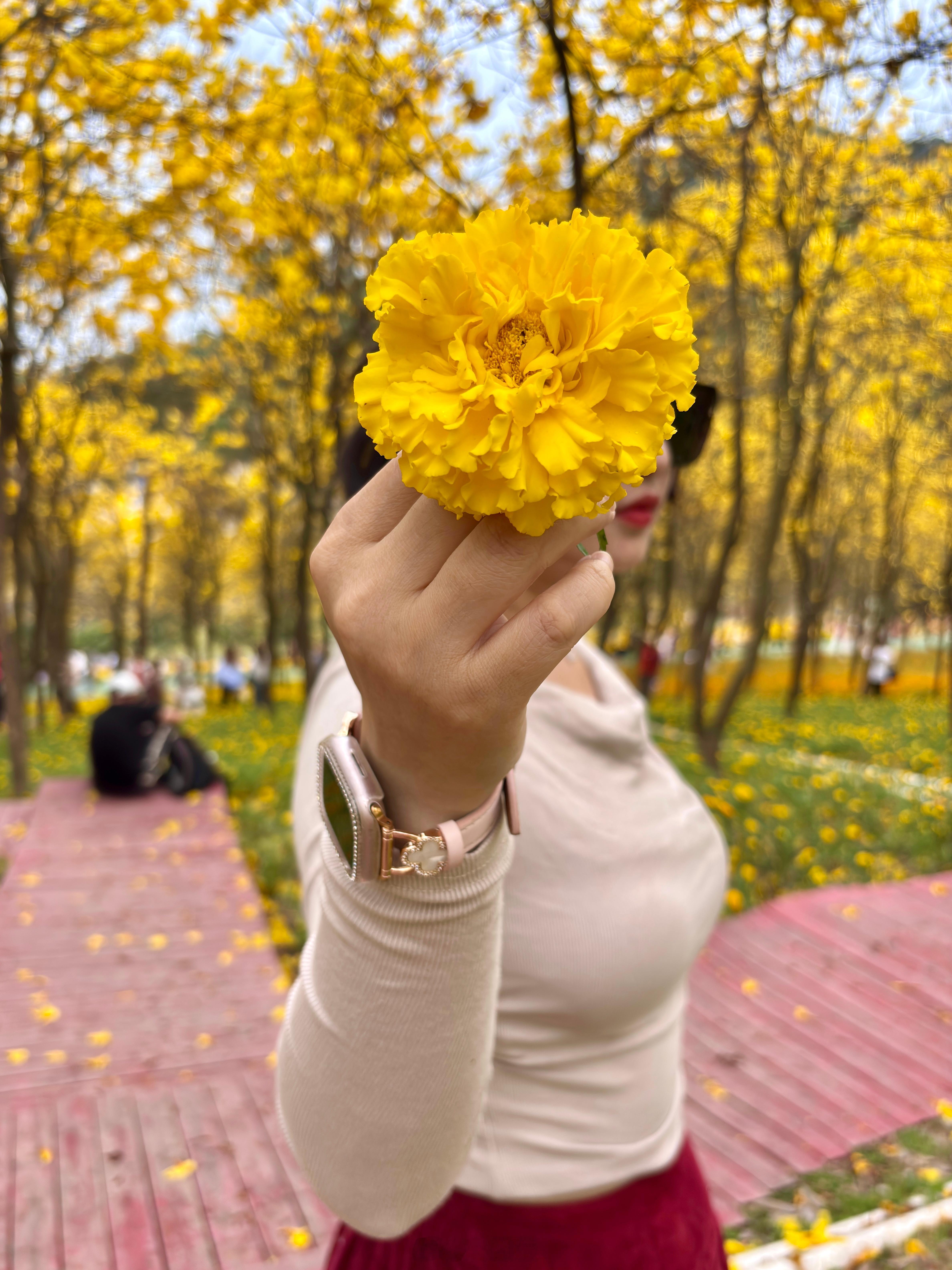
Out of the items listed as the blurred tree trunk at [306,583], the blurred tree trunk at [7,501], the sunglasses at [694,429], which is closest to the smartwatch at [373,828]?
the sunglasses at [694,429]

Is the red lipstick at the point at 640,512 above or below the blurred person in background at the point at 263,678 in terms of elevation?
above

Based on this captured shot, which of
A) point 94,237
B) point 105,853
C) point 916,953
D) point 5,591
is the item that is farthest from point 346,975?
point 94,237

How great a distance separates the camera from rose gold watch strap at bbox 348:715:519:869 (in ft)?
Answer: 2.57

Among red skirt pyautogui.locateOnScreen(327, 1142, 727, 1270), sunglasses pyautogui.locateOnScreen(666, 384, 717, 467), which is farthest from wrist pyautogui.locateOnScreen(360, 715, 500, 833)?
sunglasses pyautogui.locateOnScreen(666, 384, 717, 467)

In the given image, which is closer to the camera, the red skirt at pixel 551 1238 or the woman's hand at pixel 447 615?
the woman's hand at pixel 447 615

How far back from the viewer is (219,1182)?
297 cm

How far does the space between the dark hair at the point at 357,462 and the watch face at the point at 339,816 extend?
25.7 inches

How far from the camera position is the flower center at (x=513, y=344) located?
0.64 m

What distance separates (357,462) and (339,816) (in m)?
0.90

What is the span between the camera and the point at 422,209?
23.4ft

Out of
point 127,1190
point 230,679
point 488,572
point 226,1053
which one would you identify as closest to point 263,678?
point 230,679

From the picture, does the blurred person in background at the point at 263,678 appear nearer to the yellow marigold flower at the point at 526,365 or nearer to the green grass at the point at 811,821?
the green grass at the point at 811,821

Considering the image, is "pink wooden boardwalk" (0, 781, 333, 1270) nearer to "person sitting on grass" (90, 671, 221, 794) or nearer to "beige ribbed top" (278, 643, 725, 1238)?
"person sitting on grass" (90, 671, 221, 794)

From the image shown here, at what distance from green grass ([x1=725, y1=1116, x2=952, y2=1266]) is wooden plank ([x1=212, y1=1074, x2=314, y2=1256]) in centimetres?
145
